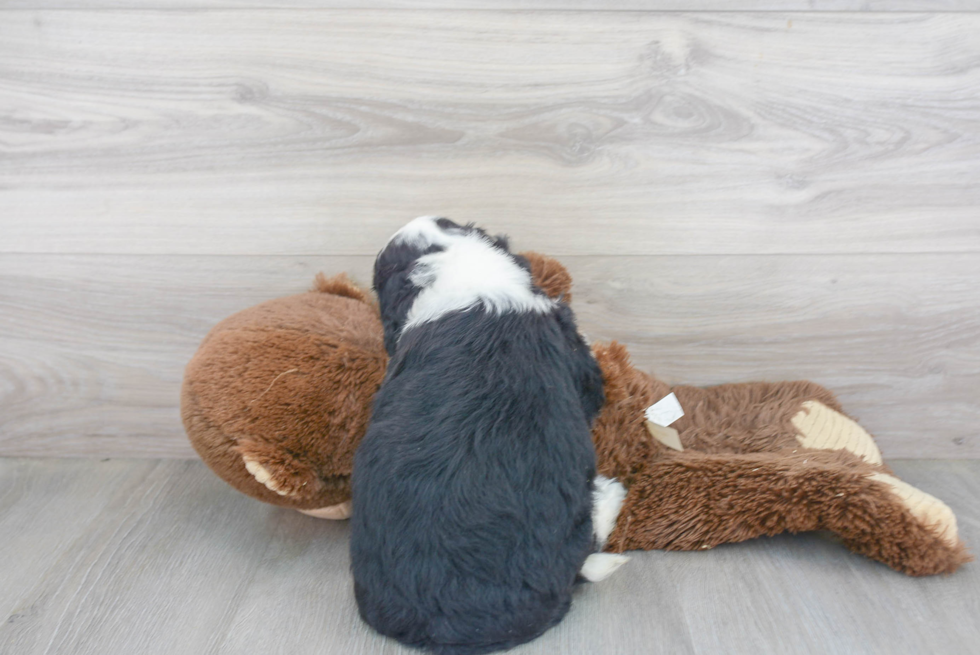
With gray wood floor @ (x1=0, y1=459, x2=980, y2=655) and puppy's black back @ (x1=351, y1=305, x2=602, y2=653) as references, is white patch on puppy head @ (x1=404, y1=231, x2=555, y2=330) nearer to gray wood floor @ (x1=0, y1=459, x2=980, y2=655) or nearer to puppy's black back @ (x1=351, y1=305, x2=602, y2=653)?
puppy's black back @ (x1=351, y1=305, x2=602, y2=653)

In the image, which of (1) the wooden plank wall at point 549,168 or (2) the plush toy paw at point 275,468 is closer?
(2) the plush toy paw at point 275,468

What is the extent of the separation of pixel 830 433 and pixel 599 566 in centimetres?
54

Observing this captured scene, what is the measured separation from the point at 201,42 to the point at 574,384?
2.96 ft

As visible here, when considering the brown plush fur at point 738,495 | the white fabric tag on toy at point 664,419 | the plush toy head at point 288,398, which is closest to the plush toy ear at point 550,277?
the plush toy head at point 288,398

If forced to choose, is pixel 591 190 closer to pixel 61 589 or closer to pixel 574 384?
pixel 574 384

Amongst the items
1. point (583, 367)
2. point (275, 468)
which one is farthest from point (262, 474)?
point (583, 367)

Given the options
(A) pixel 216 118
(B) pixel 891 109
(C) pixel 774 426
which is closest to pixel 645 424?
(C) pixel 774 426

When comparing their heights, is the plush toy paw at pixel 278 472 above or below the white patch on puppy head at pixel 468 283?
below

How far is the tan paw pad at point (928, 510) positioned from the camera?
104 cm

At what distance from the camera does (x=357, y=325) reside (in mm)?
1179

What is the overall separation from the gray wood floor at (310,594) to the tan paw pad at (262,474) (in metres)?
0.16

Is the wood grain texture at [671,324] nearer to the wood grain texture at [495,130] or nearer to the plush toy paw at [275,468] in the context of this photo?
the wood grain texture at [495,130]

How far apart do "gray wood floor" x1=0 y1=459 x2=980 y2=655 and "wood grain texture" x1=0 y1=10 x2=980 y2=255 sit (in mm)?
514

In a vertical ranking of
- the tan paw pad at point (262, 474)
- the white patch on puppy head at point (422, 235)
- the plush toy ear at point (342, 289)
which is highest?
the white patch on puppy head at point (422, 235)
